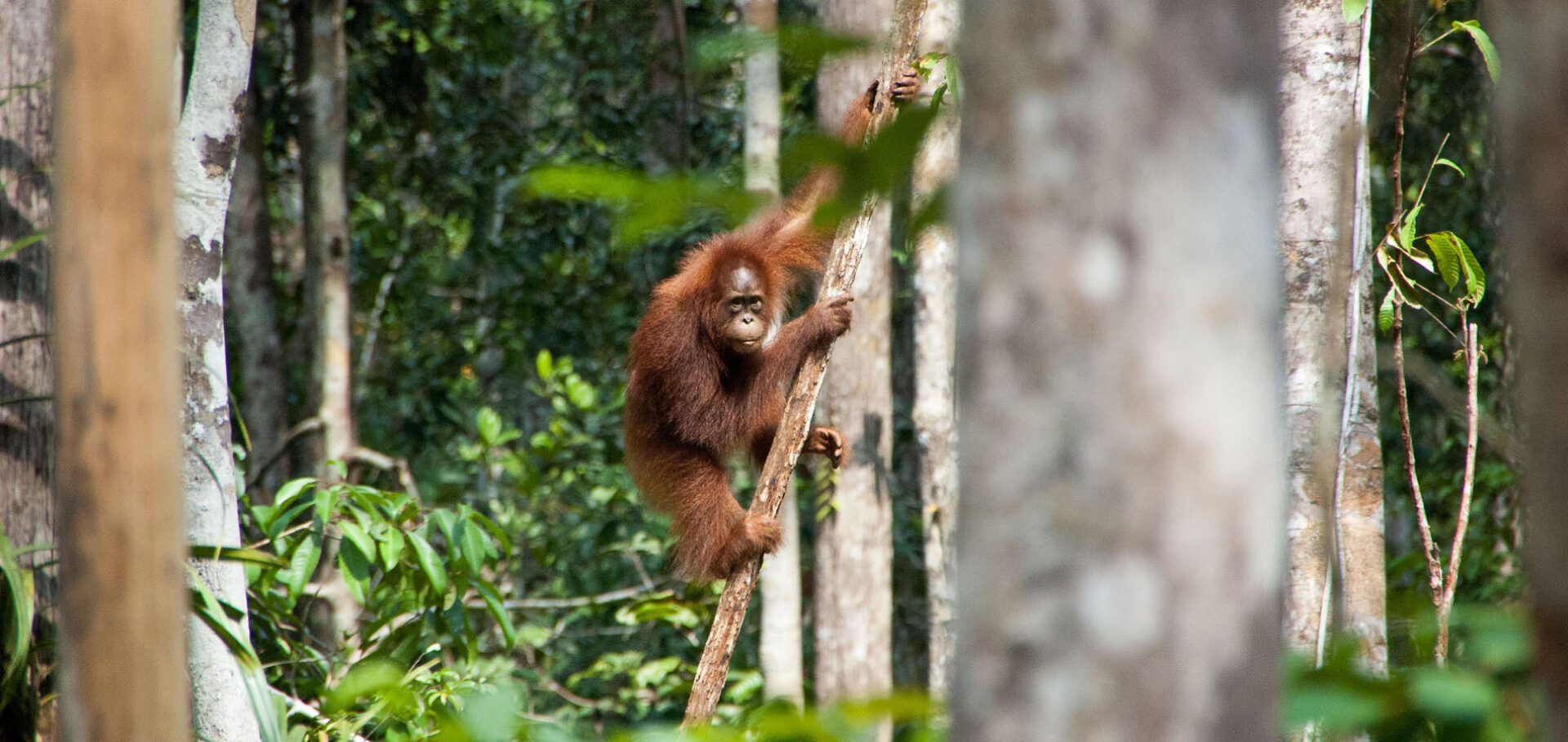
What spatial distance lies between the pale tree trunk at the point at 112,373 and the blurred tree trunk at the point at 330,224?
555 centimetres

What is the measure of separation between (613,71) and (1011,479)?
820 cm

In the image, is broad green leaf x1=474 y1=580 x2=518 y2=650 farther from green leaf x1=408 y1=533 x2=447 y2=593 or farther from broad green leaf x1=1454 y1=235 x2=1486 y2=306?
broad green leaf x1=1454 y1=235 x2=1486 y2=306

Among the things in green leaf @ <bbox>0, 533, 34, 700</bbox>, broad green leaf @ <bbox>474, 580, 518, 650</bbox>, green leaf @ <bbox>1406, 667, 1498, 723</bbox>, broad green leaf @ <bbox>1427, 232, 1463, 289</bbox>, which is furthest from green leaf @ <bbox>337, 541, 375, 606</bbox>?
green leaf @ <bbox>1406, 667, 1498, 723</bbox>

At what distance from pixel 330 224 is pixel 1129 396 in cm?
655

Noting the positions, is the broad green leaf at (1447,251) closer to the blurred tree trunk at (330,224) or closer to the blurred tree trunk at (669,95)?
the blurred tree trunk at (669,95)

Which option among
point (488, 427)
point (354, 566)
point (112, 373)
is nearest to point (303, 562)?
point (354, 566)

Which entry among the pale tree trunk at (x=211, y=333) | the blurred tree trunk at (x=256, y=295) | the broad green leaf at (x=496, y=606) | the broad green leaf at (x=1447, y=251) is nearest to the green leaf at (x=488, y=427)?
the blurred tree trunk at (x=256, y=295)

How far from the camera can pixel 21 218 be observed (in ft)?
8.71

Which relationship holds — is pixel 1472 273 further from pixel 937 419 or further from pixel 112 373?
pixel 937 419

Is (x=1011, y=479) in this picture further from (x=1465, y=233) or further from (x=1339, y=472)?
(x=1465, y=233)

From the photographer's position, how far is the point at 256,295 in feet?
23.1

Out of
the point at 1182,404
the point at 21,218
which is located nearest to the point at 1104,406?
the point at 1182,404

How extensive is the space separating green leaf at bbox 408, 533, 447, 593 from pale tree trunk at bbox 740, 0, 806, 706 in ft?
6.48

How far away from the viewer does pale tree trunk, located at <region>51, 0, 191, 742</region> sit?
1.21 m
